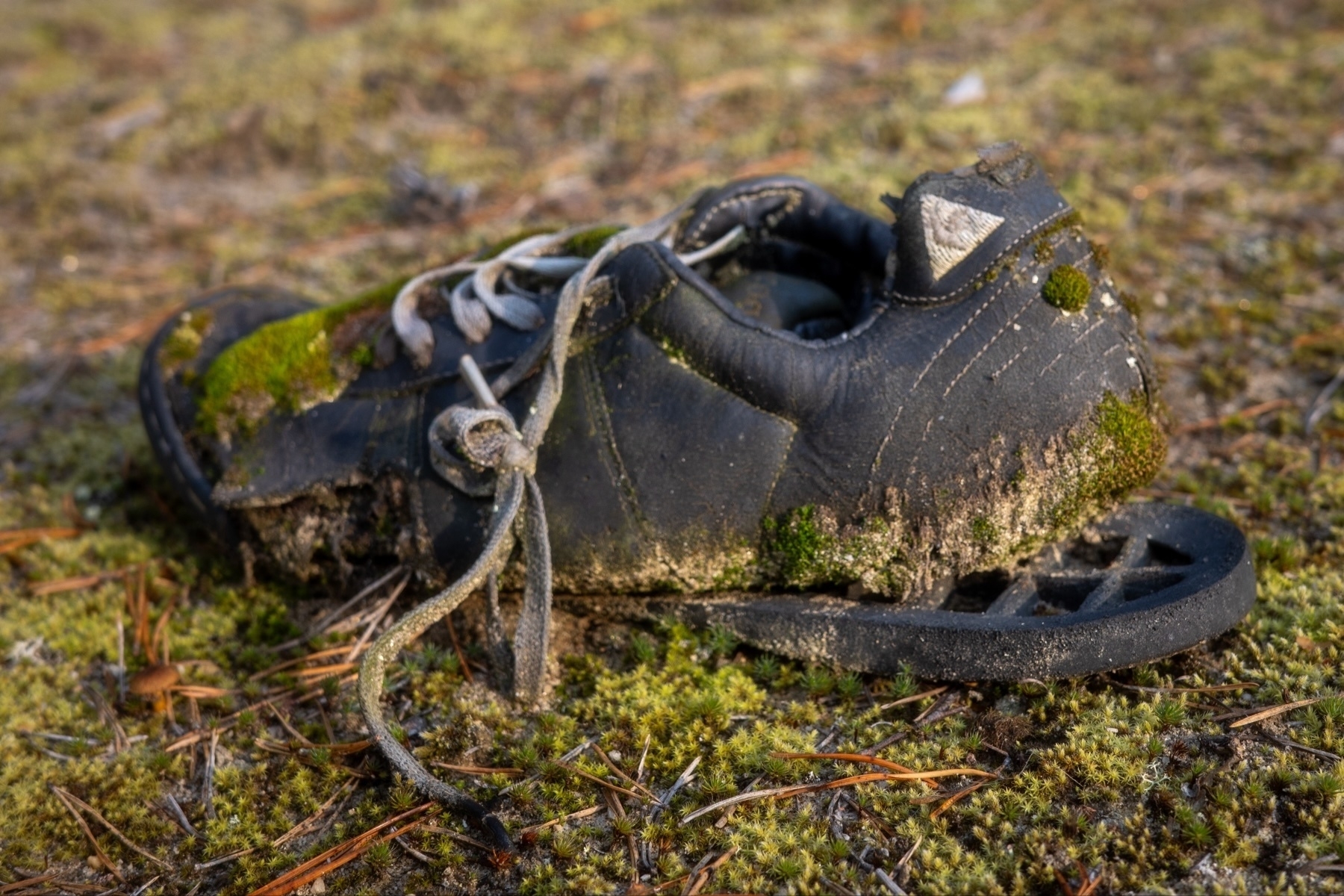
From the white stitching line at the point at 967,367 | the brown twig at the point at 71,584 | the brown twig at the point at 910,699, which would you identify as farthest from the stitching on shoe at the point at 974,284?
the brown twig at the point at 71,584

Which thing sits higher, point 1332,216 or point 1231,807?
point 1332,216

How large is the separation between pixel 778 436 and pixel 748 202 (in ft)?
3.12

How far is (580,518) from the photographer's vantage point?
2.66m

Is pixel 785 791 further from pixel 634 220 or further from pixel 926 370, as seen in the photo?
pixel 634 220

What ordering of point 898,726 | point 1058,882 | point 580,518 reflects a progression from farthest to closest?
point 580,518
point 898,726
point 1058,882

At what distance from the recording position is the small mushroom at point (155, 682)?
2779 mm

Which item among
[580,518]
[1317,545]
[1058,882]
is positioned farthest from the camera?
[1317,545]

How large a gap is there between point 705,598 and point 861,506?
52cm

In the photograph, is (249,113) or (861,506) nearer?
(861,506)

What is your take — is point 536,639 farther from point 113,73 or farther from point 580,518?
point 113,73

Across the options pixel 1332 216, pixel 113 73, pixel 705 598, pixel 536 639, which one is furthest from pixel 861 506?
pixel 113 73

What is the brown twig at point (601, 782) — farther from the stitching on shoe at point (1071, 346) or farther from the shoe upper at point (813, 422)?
the stitching on shoe at point (1071, 346)

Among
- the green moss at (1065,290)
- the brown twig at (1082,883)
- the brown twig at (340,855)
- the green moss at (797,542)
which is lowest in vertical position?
the brown twig at (340,855)

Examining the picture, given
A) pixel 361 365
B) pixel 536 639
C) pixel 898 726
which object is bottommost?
pixel 898 726
